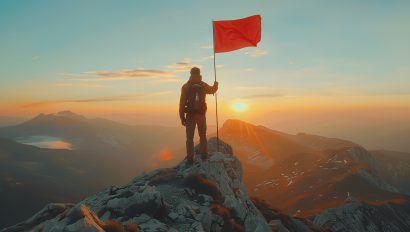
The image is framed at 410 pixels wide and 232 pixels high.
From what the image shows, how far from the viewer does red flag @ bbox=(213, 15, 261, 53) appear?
2653 centimetres

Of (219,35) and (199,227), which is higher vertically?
(219,35)

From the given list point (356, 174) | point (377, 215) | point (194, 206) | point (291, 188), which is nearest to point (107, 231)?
point (194, 206)

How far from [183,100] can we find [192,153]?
3.89m

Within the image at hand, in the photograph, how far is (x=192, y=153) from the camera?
82.1 feet

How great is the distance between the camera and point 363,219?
352 feet

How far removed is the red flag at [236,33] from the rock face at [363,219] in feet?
259

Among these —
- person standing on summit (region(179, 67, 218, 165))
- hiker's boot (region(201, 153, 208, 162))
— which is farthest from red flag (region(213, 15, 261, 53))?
hiker's boot (region(201, 153, 208, 162))

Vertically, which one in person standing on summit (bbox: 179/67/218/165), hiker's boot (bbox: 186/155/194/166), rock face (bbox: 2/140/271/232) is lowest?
rock face (bbox: 2/140/271/232)

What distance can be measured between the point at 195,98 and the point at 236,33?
253 inches

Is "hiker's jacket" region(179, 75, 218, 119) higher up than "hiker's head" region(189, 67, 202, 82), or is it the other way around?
"hiker's head" region(189, 67, 202, 82)

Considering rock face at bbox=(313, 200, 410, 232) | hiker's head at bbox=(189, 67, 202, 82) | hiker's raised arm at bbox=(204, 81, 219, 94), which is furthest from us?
rock face at bbox=(313, 200, 410, 232)

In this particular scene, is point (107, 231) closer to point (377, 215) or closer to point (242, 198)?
point (242, 198)

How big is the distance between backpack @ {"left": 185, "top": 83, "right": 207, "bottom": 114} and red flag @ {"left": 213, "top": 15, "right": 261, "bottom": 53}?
15.8ft

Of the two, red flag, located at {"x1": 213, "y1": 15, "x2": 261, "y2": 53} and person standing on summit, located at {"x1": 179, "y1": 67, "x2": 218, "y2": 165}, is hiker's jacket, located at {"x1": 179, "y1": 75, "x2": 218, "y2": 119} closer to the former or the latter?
person standing on summit, located at {"x1": 179, "y1": 67, "x2": 218, "y2": 165}
